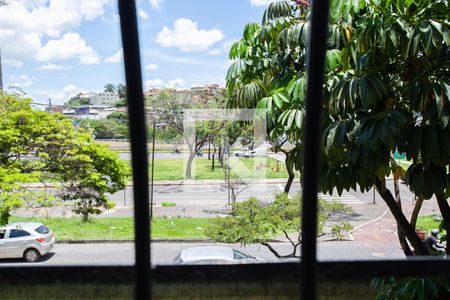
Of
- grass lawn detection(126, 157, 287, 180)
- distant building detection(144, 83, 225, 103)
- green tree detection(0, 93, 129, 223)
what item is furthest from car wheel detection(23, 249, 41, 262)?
distant building detection(144, 83, 225, 103)

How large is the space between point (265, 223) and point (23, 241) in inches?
110

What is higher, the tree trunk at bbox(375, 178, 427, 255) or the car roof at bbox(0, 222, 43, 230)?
the tree trunk at bbox(375, 178, 427, 255)

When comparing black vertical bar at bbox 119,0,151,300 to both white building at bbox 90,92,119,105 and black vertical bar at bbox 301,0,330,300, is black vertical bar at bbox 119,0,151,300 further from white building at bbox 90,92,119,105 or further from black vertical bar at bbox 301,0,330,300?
white building at bbox 90,92,119,105

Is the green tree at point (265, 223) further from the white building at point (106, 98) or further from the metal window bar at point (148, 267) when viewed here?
the metal window bar at point (148, 267)

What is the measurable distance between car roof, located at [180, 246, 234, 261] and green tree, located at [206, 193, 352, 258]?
0.21 metres

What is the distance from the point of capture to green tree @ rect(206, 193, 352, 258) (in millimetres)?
3580

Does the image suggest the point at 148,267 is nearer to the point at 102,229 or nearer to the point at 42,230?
the point at 42,230

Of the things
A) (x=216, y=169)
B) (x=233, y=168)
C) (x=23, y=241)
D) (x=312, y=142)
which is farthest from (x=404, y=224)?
(x=23, y=241)

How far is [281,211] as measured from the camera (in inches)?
142

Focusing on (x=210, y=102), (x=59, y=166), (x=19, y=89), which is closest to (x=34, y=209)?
(x=59, y=166)

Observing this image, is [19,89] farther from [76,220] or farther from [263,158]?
[263,158]

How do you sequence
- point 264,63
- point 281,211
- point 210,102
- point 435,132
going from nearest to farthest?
point 435,132 < point 264,63 < point 281,211 < point 210,102

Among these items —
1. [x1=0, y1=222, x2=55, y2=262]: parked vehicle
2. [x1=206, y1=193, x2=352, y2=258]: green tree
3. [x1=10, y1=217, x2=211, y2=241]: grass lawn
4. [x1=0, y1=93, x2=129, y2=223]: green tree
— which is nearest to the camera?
[x1=206, y1=193, x2=352, y2=258]: green tree

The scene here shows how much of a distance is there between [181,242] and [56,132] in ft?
6.43
